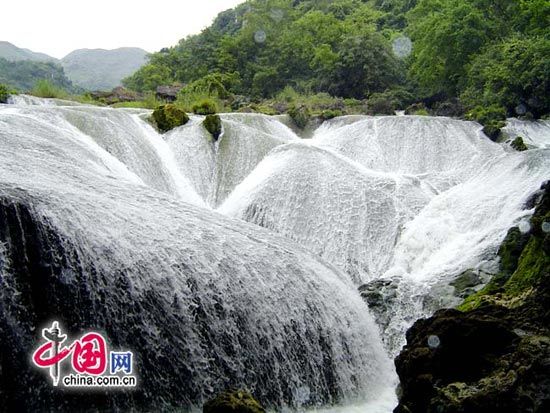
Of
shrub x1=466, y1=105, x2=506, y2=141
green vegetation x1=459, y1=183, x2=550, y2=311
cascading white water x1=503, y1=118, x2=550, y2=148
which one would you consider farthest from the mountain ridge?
green vegetation x1=459, y1=183, x2=550, y2=311

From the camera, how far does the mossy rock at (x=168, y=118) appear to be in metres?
17.3

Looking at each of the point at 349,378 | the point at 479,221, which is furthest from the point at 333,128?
the point at 349,378

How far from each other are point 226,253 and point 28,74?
6549 centimetres

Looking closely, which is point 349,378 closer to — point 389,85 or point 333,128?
point 333,128

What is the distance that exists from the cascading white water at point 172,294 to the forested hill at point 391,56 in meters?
17.6

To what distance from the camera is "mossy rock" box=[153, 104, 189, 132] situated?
17.3 m

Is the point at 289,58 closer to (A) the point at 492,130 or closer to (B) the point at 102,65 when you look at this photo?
(A) the point at 492,130

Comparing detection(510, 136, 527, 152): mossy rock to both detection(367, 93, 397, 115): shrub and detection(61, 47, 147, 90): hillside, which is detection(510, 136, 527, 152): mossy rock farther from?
detection(61, 47, 147, 90): hillside

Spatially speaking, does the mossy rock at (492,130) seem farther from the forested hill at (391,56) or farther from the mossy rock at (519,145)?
the forested hill at (391,56)

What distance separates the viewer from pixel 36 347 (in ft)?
18.8

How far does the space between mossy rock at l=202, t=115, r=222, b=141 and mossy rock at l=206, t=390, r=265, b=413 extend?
12.5 m

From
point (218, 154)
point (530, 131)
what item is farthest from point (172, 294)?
point (530, 131)

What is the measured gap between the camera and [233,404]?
519 cm

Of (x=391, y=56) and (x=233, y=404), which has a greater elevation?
(x=391, y=56)
